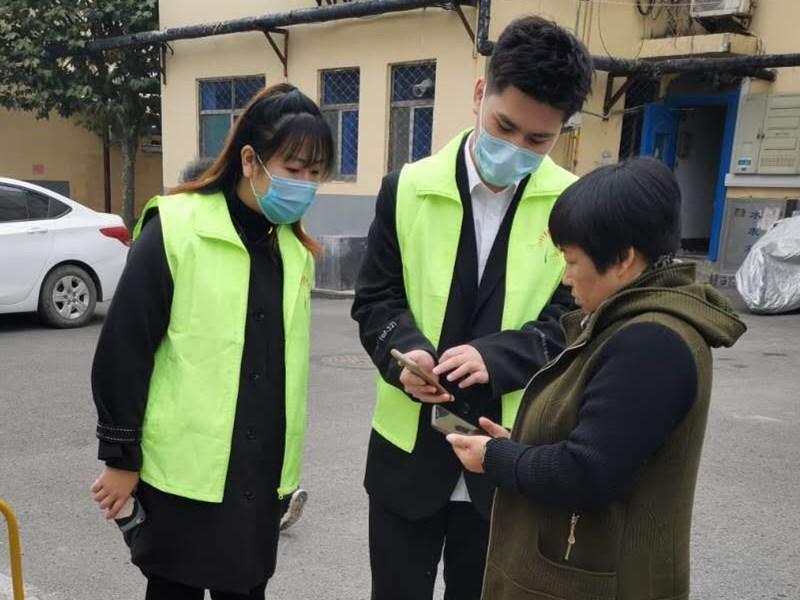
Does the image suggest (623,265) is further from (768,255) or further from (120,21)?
(120,21)

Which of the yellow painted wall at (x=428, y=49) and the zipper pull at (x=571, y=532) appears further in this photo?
the yellow painted wall at (x=428, y=49)

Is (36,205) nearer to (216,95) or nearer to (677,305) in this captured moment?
(216,95)

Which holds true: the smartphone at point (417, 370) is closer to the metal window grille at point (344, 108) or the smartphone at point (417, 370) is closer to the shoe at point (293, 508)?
the shoe at point (293, 508)

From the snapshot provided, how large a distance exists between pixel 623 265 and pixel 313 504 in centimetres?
263

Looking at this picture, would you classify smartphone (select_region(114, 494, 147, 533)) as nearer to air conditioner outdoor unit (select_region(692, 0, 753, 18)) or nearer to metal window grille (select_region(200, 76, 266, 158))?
air conditioner outdoor unit (select_region(692, 0, 753, 18))

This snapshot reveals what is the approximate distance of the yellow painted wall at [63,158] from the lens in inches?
675

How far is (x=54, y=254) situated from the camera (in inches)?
287

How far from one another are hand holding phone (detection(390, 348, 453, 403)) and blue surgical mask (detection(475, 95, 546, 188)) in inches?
18.5

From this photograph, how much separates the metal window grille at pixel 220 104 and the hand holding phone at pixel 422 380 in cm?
1234

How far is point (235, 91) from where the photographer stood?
13531 mm

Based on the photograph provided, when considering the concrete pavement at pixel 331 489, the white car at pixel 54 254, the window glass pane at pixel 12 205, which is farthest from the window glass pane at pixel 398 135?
the concrete pavement at pixel 331 489

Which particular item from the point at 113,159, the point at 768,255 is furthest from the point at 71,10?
the point at 768,255

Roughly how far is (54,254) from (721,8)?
916 cm

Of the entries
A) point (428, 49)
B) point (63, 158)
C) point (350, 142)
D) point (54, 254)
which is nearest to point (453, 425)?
point (54, 254)
